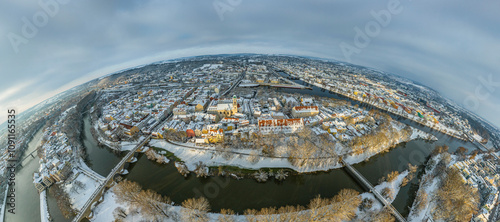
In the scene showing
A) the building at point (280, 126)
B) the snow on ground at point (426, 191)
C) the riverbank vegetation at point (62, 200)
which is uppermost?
the building at point (280, 126)

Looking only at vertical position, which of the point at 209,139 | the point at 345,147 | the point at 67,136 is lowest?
the point at 345,147

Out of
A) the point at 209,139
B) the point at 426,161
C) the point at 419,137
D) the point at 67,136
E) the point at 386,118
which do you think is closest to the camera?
the point at 426,161

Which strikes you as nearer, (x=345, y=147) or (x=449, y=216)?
(x=449, y=216)

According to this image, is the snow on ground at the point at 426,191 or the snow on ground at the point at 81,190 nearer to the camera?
the snow on ground at the point at 426,191

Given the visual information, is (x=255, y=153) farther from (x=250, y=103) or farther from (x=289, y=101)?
(x=289, y=101)

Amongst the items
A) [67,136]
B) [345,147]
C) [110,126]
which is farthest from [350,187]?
[67,136]

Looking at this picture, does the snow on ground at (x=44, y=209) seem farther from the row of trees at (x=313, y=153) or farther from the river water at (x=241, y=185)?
the row of trees at (x=313, y=153)

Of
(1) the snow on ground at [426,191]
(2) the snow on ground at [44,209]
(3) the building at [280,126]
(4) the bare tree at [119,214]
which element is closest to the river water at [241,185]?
(2) the snow on ground at [44,209]
